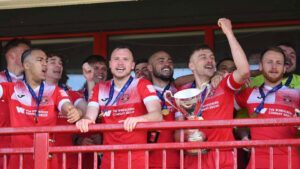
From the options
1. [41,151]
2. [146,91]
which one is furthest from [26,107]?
[146,91]

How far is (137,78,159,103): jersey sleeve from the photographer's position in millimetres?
6000

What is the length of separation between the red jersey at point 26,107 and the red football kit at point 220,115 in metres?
1.46

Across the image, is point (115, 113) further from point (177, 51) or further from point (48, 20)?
point (48, 20)

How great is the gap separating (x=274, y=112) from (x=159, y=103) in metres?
1.18

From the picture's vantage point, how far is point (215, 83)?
6289 mm

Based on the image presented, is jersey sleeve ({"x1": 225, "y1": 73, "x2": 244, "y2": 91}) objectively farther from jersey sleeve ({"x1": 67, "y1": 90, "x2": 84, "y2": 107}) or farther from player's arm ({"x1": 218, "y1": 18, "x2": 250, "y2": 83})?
jersey sleeve ({"x1": 67, "y1": 90, "x2": 84, "y2": 107})

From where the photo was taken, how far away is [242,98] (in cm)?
645

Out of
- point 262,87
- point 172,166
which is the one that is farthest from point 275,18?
point 172,166

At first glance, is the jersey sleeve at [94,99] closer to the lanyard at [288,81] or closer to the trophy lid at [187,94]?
the trophy lid at [187,94]

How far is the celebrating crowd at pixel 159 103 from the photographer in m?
5.96

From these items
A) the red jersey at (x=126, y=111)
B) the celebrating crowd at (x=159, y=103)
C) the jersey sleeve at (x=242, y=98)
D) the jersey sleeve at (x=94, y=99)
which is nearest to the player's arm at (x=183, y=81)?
the celebrating crowd at (x=159, y=103)

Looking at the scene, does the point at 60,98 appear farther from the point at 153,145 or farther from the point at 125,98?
the point at 153,145

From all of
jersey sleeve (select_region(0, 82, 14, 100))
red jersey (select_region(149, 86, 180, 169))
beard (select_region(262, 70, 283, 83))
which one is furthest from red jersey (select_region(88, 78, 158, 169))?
beard (select_region(262, 70, 283, 83))

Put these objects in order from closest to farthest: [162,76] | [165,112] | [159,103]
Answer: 1. [159,103]
2. [165,112]
3. [162,76]
